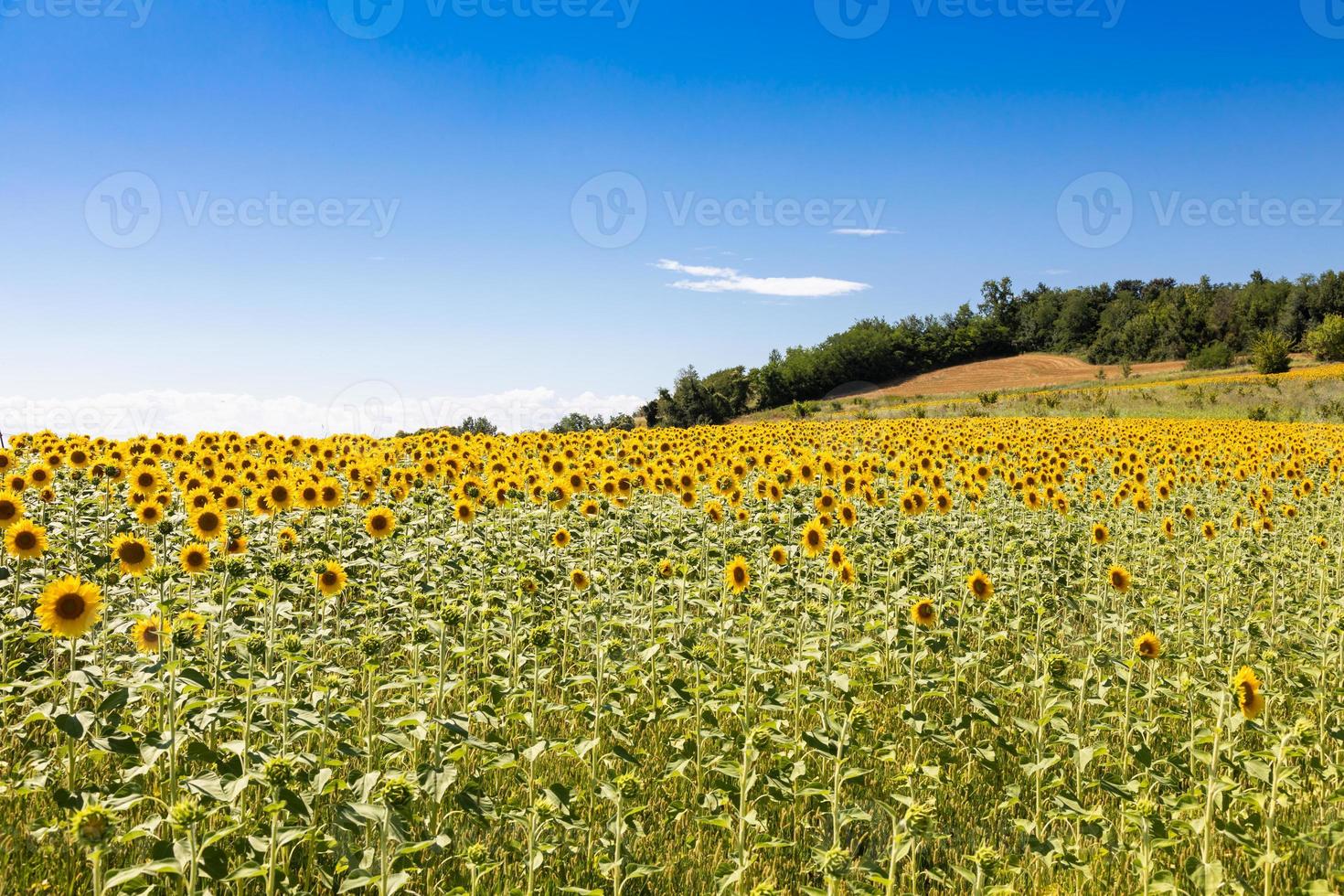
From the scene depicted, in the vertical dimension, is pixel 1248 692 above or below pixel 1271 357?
below

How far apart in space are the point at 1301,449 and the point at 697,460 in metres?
15.7

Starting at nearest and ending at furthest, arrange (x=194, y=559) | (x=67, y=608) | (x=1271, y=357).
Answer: (x=67, y=608)
(x=194, y=559)
(x=1271, y=357)

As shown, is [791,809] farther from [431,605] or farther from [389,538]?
[389,538]

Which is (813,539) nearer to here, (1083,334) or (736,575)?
(736,575)

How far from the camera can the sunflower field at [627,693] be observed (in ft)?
12.4

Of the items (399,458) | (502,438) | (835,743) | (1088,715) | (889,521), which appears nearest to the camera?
(835,743)

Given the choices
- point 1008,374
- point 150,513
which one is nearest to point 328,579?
point 150,513

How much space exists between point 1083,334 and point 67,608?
140 meters

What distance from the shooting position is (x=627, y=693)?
18.4 feet

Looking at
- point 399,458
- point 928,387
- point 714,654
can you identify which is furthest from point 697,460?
point 928,387

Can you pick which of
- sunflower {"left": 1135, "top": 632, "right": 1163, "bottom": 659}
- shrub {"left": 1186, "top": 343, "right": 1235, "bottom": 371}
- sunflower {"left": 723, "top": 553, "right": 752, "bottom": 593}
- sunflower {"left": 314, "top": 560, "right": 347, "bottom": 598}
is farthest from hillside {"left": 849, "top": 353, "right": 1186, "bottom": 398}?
sunflower {"left": 314, "top": 560, "right": 347, "bottom": 598}

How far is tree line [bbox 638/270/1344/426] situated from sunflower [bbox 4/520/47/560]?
233ft

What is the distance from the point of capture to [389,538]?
26.3 feet

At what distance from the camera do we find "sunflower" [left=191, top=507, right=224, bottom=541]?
5.56 metres
